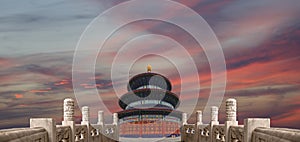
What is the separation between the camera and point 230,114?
14.6m

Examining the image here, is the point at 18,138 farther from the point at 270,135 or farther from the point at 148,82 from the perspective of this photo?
the point at 148,82

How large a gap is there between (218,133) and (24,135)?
1017 cm

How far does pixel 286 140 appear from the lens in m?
7.23

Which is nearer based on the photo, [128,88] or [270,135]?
[270,135]

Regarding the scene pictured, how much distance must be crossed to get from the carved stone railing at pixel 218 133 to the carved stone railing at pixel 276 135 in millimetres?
5277

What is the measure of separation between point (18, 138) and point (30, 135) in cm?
95

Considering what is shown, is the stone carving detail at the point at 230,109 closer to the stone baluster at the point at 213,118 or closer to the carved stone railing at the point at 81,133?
the stone baluster at the point at 213,118

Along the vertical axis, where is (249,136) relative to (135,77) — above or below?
below

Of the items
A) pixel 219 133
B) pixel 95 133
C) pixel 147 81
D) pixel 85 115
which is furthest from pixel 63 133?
pixel 147 81

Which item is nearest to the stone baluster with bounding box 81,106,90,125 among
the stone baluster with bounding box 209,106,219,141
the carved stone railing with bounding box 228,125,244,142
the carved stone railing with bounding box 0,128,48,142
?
the stone baluster with bounding box 209,106,219,141

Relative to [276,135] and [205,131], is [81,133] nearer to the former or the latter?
[205,131]

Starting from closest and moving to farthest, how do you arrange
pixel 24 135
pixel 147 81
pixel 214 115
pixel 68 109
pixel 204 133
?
pixel 24 135
pixel 68 109
pixel 214 115
pixel 204 133
pixel 147 81

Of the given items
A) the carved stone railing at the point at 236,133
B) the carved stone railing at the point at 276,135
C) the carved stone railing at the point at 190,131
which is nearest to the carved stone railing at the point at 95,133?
the carved stone railing at the point at 190,131

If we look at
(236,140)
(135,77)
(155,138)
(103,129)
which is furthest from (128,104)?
(236,140)
